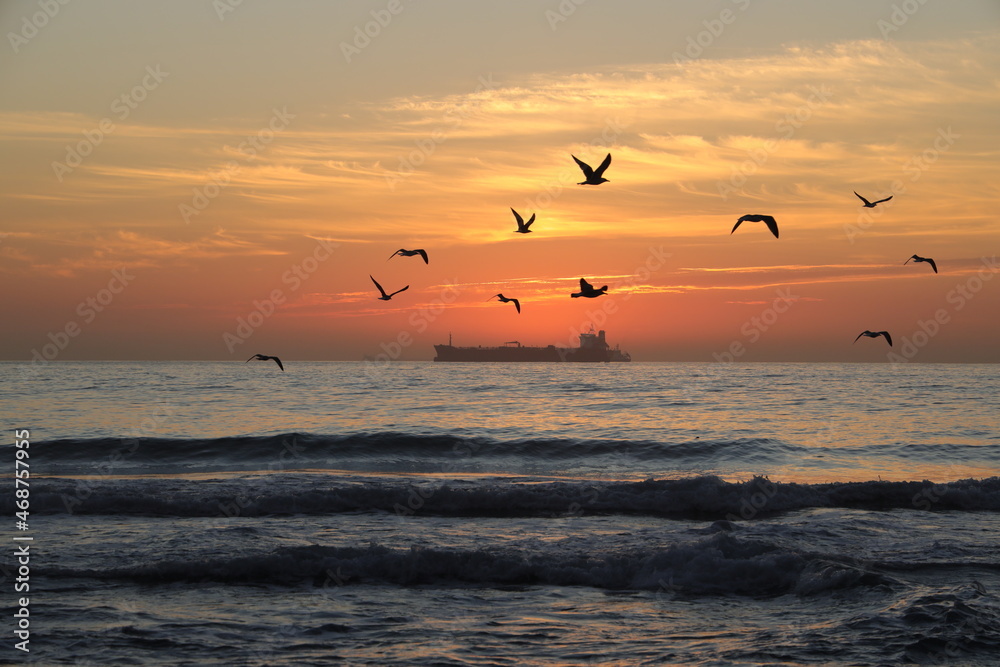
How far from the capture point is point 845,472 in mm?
23969

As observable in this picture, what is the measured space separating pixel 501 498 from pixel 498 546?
500 cm

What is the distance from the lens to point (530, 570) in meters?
12.4

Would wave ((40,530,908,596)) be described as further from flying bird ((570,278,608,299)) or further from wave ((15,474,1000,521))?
flying bird ((570,278,608,299))

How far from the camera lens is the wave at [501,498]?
17641 mm

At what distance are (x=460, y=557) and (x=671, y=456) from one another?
632 inches

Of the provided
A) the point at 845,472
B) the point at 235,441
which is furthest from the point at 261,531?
the point at 845,472

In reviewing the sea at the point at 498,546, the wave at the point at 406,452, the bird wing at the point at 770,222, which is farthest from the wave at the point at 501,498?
the bird wing at the point at 770,222

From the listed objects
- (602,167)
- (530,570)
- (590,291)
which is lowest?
(530,570)

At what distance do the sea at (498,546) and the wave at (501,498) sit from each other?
91 millimetres

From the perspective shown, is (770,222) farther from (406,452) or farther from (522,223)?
(406,452)

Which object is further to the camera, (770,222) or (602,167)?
(602,167)

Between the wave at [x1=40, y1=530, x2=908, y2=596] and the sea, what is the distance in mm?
45

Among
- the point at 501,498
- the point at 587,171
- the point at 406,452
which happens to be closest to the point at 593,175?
the point at 587,171

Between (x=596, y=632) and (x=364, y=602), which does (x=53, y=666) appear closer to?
(x=364, y=602)
